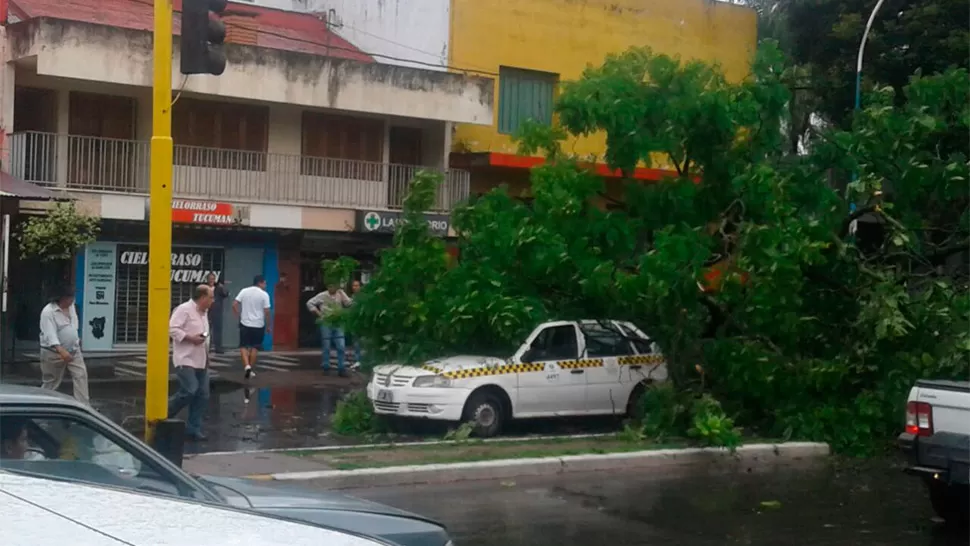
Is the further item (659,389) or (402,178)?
(402,178)

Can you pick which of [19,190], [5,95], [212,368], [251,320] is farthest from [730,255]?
[5,95]

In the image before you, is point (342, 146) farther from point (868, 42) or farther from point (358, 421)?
point (358, 421)

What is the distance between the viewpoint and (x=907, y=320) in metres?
13.7

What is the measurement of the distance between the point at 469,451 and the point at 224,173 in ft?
54.3

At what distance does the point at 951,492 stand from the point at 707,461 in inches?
144

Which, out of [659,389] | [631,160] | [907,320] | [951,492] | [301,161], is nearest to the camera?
[951,492]

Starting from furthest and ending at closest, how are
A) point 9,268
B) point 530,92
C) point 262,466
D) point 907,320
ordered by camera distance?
point 530,92
point 9,268
point 907,320
point 262,466

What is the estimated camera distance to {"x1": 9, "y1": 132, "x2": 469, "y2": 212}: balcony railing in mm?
26000

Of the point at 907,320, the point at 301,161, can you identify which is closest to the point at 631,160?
the point at 907,320

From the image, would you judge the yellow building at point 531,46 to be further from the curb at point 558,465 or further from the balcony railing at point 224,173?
the curb at point 558,465

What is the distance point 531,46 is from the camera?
31.5 metres

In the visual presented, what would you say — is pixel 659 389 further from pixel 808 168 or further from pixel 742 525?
pixel 742 525

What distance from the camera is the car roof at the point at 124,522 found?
7.64 feet

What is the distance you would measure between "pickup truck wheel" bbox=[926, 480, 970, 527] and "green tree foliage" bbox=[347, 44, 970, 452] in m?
3.02
